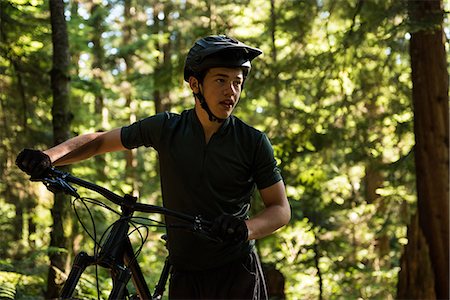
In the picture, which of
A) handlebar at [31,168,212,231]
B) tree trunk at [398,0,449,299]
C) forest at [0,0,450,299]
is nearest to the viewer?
handlebar at [31,168,212,231]

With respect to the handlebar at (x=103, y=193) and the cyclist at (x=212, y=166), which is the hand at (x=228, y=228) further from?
the cyclist at (x=212, y=166)

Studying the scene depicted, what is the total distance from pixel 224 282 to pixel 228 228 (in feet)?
2.63

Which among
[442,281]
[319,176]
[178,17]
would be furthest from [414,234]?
[178,17]

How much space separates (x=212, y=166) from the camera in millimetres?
2961

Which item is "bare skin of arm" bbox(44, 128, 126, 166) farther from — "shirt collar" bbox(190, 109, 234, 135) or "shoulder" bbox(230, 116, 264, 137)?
"shoulder" bbox(230, 116, 264, 137)

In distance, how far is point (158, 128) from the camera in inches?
124

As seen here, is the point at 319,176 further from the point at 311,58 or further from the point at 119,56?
the point at 119,56

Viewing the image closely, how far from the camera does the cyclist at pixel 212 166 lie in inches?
117

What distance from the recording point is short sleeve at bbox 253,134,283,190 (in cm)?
296

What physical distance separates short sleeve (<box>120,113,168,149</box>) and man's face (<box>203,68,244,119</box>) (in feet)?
1.07

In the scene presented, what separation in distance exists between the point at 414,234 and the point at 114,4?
12464 mm

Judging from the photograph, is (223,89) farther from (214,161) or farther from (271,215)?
(271,215)

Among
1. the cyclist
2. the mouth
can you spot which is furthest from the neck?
the mouth

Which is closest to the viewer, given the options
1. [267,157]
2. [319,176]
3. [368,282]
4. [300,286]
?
[267,157]
